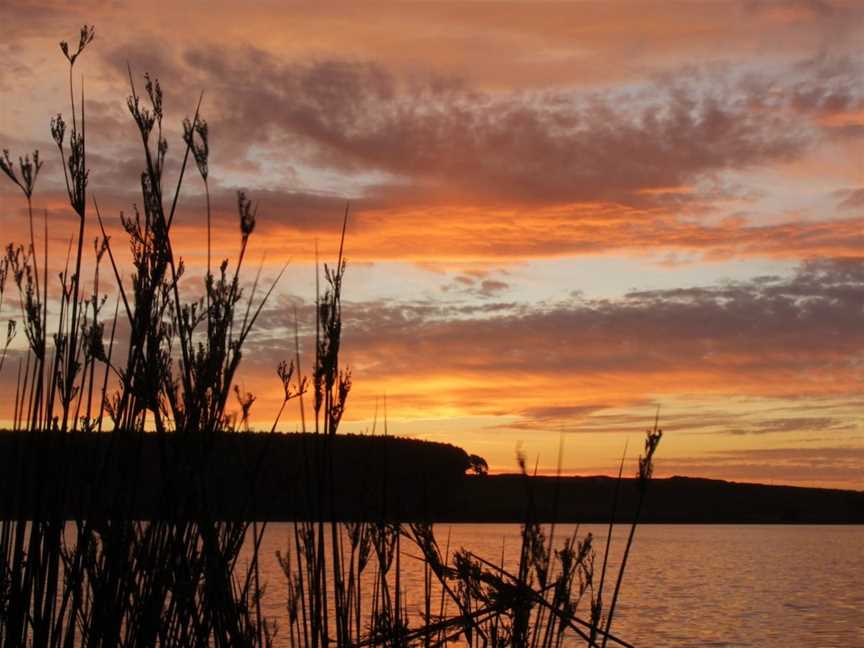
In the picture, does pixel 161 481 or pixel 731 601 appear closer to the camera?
pixel 161 481

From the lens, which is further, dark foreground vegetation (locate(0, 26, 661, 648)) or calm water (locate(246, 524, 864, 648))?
calm water (locate(246, 524, 864, 648))

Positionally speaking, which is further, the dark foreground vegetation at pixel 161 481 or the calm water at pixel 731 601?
the calm water at pixel 731 601

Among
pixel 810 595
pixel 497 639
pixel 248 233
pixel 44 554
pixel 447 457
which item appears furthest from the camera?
pixel 447 457

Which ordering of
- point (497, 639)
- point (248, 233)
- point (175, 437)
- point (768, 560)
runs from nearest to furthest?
point (248, 233), point (175, 437), point (497, 639), point (768, 560)

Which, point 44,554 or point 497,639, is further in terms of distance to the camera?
point 497,639

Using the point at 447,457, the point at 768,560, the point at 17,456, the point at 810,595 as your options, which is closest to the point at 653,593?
the point at 810,595

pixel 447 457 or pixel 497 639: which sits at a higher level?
pixel 447 457

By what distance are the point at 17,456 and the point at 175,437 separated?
118cm

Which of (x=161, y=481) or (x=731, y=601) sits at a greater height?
(x=161, y=481)

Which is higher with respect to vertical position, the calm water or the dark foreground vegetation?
the dark foreground vegetation

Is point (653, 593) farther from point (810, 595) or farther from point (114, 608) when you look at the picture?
point (114, 608)

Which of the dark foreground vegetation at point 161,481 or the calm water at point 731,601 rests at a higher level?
the dark foreground vegetation at point 161,481

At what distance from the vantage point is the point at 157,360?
3.15 meters

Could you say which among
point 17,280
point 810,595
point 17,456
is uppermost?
point 17,280
